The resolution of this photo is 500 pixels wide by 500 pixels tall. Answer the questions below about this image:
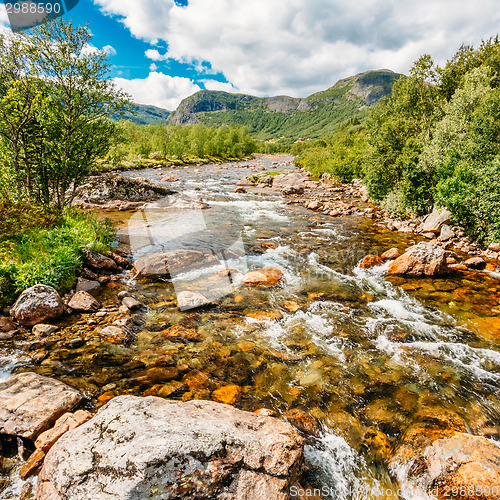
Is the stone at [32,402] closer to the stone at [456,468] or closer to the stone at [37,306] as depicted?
the stone at [37,306]

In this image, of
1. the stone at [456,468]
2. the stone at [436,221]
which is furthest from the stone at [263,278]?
the stone at [436,221]

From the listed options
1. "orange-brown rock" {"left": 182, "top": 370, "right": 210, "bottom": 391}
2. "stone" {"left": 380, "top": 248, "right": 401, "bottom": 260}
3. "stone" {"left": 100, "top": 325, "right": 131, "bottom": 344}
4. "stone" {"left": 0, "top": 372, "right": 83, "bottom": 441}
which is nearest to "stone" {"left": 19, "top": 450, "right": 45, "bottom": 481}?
"stone" {"left": 0, "top": 372, "right": 83, "bottom": 441}

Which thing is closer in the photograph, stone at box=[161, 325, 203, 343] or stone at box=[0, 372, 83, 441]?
stone at box=[0, 372, 83, 441]

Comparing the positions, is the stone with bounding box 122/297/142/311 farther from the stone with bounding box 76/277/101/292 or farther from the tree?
the tree

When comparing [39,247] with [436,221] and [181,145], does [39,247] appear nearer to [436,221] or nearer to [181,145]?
[436,221]

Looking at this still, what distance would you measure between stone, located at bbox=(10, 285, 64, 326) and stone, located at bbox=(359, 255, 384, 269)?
13491 mm

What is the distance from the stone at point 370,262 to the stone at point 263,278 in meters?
4.86

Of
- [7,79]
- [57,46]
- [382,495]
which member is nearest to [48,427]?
[382,495]

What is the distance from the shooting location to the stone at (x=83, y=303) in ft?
27.9

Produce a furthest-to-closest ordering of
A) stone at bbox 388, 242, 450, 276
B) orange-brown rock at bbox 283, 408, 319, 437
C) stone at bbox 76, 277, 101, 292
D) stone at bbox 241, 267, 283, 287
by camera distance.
A: stone at bbox 388, 242, 450, 276
stone at bbox 241, 267, 283, 287
stone at bbox 76, 277, 101, 292
orange-brown rock at bbox 283, 408, 319, 437

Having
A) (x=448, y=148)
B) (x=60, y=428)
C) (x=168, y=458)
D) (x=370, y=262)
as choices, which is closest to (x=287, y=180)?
(x=448, y=148)

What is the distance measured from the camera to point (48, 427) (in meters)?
4.53

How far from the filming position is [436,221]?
1856 centimetres

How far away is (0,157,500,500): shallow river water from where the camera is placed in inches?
212
